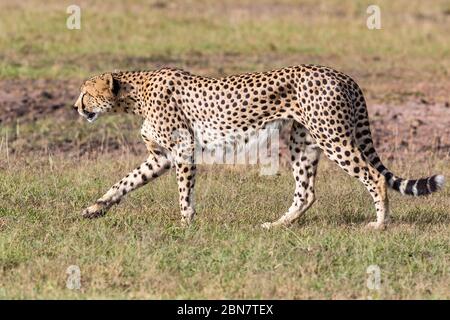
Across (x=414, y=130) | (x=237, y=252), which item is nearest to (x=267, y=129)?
(x=237, y=252)

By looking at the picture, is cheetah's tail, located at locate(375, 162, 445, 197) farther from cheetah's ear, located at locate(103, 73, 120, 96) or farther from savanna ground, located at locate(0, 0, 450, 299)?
cheetah's ear, located at locate(103, 73, 120, 96)

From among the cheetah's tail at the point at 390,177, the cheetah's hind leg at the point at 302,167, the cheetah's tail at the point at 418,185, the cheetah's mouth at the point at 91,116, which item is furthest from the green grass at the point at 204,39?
the cheetah's tail at the point at 418,185

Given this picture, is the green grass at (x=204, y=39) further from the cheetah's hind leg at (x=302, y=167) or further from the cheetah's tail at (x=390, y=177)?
the cheetah's tail at (x=390, y=177)

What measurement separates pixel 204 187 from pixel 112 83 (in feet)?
4.75

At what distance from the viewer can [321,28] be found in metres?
20.2

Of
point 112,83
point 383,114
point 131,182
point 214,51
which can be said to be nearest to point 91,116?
point 112,83

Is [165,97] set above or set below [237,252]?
above

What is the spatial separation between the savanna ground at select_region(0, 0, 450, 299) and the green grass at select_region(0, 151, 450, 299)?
0.6 inches

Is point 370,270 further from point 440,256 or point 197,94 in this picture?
point 197,94

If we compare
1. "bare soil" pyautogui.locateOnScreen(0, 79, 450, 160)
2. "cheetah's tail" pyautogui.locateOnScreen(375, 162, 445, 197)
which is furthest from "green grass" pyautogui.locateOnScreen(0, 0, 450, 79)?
"cheetah's tail" pyautogui.locateOnScreen(375, 162, 445, 197)

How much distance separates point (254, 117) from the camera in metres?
8.88

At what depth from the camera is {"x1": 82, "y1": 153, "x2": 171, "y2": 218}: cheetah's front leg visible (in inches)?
357

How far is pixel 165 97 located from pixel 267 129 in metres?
0.78

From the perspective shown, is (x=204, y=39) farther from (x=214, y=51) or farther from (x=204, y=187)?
(x=204, y=187)
